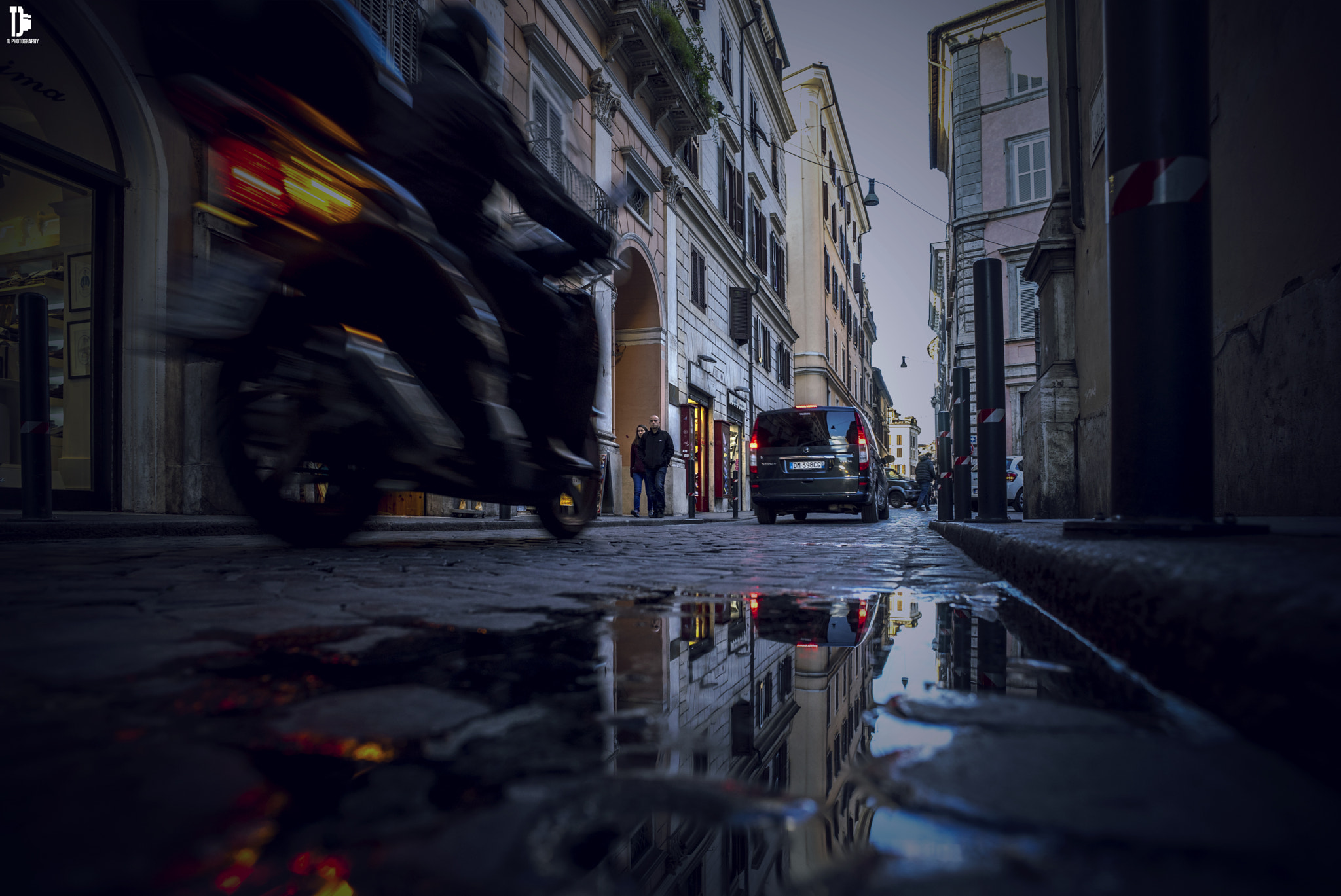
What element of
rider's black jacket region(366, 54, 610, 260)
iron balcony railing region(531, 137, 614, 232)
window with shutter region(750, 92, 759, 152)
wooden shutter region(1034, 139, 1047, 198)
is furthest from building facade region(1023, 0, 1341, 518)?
window with shutter region(750, 92, 759, 152)

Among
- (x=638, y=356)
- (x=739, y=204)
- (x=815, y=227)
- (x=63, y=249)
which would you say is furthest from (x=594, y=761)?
(x=815, y=227)

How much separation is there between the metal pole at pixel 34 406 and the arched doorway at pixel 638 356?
39.1 ft

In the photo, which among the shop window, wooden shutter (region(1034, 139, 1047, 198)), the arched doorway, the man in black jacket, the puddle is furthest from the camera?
wooden shutter (region(1034, 139, 1047, 198))

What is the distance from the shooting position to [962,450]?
7449 mm

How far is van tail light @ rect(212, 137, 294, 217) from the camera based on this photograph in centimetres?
307

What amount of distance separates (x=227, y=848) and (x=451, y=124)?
3.71 meters

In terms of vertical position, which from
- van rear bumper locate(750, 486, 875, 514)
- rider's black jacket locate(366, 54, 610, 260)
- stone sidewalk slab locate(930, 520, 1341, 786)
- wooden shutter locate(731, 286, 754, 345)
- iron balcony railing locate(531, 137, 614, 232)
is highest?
iron balcony railing locate(531, 137, 614, 232)

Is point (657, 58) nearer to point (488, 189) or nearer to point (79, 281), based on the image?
point (79, 281)

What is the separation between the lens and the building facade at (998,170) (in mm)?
24500

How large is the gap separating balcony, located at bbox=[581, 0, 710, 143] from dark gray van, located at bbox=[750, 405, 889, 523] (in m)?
8.39

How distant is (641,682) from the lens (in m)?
1.35

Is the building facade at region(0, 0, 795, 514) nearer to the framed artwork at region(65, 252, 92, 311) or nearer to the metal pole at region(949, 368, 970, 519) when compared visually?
the framed artwork at region(65, 252, 92, 311)

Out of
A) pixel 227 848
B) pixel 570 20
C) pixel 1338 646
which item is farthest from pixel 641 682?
pixel 570 20

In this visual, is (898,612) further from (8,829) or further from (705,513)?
(705,513)
